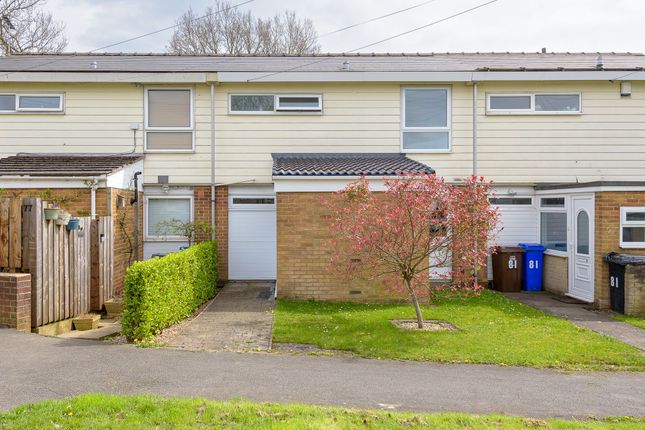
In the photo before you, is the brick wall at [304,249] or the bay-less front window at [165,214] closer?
the brick wall at [304,249]

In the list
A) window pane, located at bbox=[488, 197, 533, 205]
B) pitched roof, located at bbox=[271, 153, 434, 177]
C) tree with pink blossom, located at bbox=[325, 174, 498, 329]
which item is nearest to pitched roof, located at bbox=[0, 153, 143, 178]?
pitched roof, located at bbox=[271, 153, 434, 177]

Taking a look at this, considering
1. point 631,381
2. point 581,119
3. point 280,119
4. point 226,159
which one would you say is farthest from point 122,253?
point 581,119

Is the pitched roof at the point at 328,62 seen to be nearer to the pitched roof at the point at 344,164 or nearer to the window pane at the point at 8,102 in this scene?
the window pane at the point at 8,102

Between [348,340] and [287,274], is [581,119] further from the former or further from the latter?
[348,340]

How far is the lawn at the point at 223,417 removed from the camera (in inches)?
170

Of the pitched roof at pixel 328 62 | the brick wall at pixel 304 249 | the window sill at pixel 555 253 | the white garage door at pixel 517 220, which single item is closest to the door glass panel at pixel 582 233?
the window sill at pixel 555 253

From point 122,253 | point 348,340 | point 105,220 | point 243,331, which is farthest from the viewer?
point 122,253

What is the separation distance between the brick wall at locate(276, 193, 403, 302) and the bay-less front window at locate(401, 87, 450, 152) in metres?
4.21

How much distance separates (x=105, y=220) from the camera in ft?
34.0

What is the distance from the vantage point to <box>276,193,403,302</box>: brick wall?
35.0ft

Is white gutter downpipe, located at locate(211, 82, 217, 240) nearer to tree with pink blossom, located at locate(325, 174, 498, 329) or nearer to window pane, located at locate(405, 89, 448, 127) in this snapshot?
window pane, located at locate(405, 89, 448, 127)

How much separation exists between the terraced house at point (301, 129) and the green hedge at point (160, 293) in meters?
3.61

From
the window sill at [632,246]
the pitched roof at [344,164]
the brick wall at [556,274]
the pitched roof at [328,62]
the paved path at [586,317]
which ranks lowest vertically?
the paved path at [586,317]

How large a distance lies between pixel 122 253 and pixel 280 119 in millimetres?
5257
